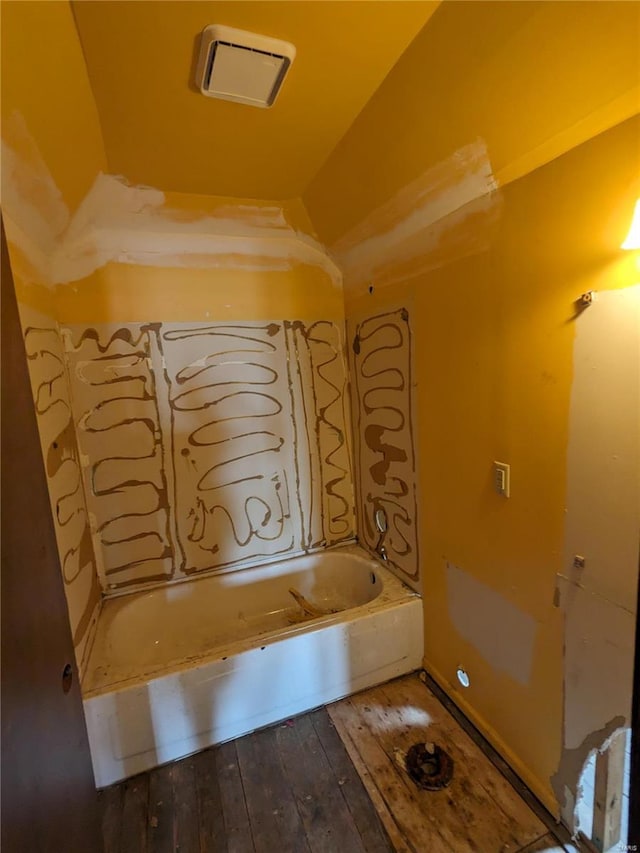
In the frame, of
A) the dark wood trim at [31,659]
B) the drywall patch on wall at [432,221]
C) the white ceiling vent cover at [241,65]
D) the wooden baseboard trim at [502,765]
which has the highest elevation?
the white ceiling vent cover at [241,65]

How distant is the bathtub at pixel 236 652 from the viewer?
5.19 ft

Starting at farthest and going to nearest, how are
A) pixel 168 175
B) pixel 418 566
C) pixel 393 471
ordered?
pixel 393 471 < pixel 418 566 < pixel 168 175

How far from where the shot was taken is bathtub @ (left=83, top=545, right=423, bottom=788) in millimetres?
1582

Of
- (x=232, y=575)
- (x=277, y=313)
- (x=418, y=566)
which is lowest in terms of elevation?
(x=232, y=575)

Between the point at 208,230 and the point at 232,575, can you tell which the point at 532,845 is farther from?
the point at 208,230

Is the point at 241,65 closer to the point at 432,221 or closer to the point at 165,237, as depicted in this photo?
the point at 432,221

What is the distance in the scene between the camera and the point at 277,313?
7.92 feet

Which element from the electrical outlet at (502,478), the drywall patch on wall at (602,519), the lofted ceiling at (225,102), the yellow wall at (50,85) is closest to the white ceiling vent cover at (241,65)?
the lofted ceiling at (225,102)

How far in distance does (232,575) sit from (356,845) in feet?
4.38

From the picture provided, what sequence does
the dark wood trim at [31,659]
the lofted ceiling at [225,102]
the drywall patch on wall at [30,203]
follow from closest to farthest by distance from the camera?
1. the dark wood trim at [31,659]
2. the lofted ceiling at [225,102]
3. the drywall patch on wall at [30,203]

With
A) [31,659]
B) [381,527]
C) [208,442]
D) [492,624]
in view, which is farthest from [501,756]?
[208,442]

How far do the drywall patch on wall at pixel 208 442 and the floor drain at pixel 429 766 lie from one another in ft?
4.02

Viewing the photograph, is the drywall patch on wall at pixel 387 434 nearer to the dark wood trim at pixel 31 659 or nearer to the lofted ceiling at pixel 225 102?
the lofted ceiling at pixel 225 102

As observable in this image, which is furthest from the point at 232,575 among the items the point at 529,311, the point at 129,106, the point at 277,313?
the point at 129,106
